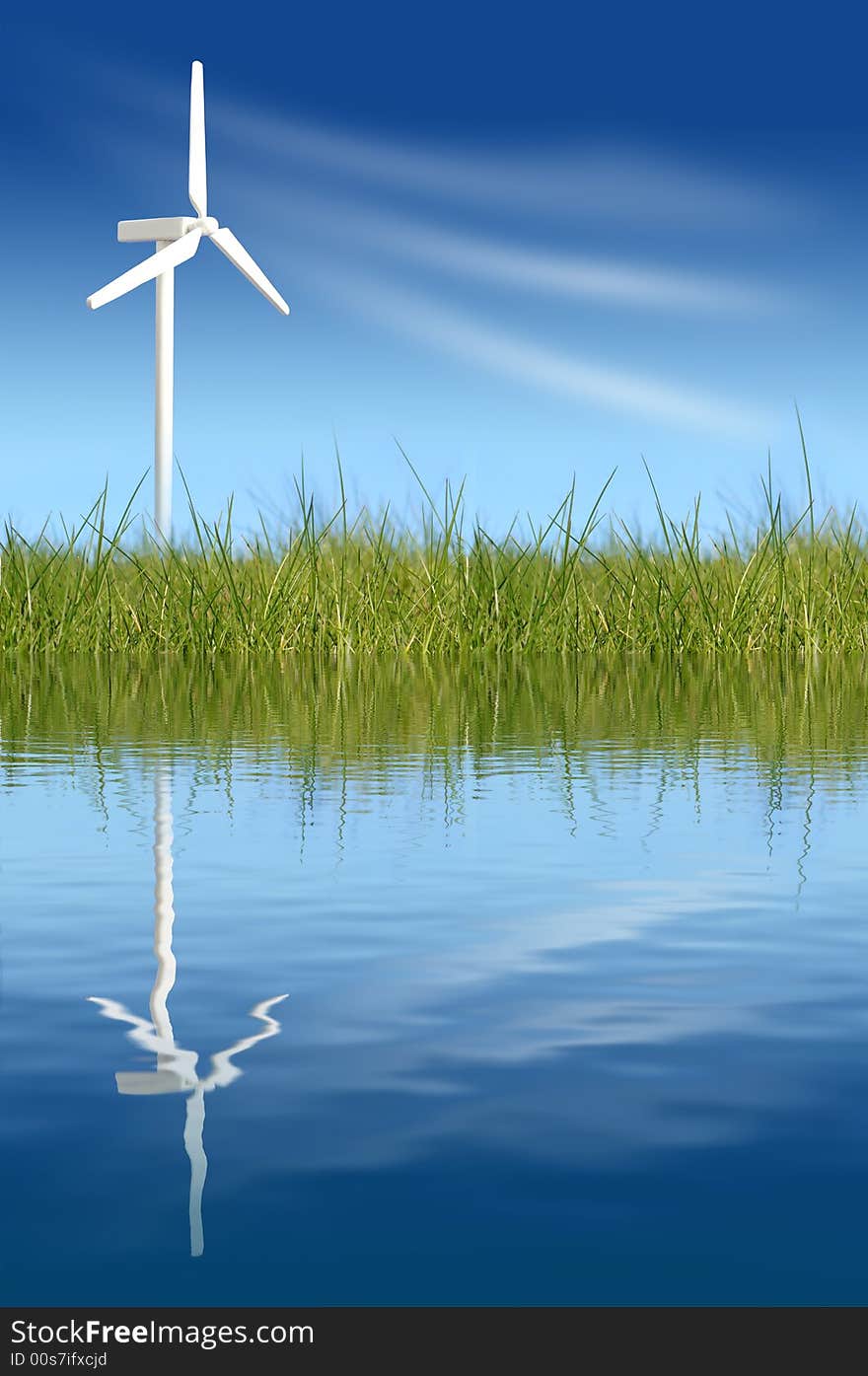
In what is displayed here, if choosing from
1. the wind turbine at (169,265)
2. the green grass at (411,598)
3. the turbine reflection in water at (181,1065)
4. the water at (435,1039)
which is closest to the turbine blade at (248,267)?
the wind turbine at (169,265)

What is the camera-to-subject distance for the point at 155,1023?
9.86 feet

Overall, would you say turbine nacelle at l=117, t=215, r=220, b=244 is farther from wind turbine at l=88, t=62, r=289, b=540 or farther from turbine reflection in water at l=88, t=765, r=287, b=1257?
turbine reflection in water at l=88, t=765, r=287, b=1257

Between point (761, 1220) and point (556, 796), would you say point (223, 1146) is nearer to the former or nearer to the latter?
point (761, 1220)

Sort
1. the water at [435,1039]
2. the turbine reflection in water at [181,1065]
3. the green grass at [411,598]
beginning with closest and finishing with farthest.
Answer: the water at [435,1039] → the turbine reflection in water at [181,1065] → the green grass at [411,598]

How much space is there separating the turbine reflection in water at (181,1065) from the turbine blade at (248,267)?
20.0m

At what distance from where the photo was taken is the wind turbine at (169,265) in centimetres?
2095

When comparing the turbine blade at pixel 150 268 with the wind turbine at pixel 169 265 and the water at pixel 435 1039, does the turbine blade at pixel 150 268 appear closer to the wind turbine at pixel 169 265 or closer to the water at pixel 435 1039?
the wind turbine at pixel 169 265

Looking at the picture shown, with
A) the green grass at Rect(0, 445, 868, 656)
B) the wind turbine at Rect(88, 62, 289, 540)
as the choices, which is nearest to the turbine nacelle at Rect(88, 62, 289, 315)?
the wind turbine at Rect(88, 62, 289, 540)

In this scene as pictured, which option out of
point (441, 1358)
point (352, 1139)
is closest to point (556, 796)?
point (352, 1139)

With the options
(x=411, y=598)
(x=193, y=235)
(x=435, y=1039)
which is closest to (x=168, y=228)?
(x=193, y=235)

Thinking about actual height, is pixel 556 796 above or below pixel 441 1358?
above

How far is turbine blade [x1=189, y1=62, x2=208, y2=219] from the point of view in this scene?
21.8 metres

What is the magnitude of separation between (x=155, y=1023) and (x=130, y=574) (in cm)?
1271

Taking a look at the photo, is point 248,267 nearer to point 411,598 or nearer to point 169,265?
point 169,265
